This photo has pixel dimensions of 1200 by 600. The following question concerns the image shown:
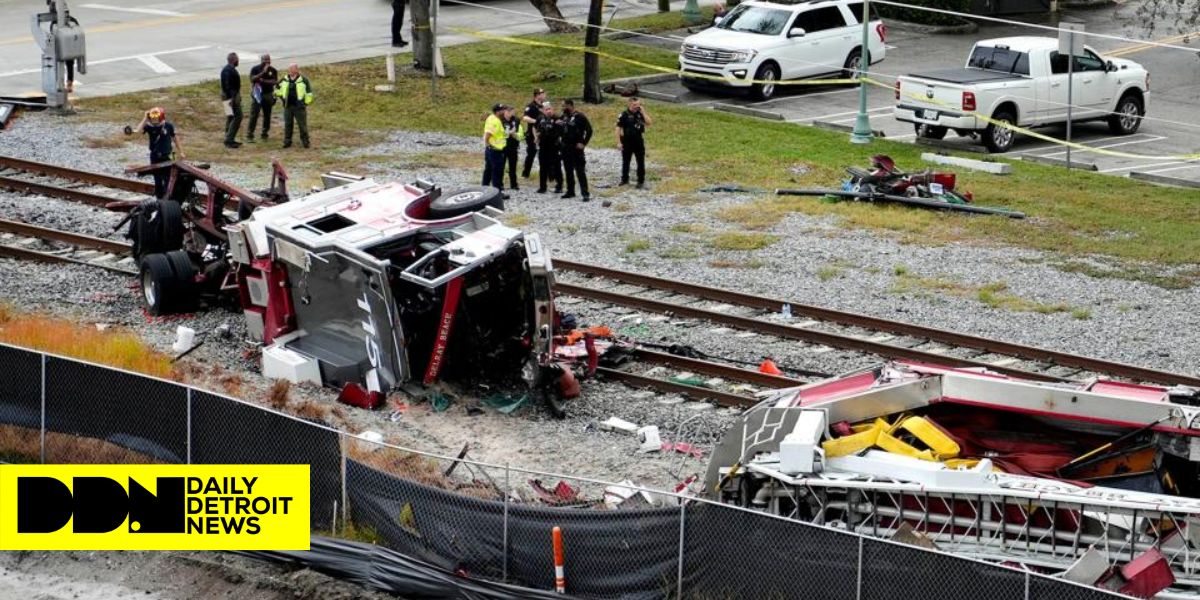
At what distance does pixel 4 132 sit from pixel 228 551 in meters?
17.1

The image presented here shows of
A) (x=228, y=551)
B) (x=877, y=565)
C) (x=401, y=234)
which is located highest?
(x=401, y=234)

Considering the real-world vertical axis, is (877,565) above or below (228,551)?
above

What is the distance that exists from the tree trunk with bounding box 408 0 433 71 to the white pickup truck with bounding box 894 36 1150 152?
9479 mm

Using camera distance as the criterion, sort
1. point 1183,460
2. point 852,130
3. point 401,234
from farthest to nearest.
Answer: point 852,130
point 401,234
point 1183,460

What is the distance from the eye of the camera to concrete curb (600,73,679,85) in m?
34.3

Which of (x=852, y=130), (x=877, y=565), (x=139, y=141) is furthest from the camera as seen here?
(x=852, y=130)

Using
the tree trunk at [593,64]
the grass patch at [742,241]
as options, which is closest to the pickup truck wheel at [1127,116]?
the tree trunk at [593,64]

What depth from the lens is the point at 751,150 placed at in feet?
95.1

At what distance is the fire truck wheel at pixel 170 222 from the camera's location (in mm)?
19891

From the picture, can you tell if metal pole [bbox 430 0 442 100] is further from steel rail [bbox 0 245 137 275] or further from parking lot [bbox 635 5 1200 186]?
steel rail [bbox 0 245 137 275]

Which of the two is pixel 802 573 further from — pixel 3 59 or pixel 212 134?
pixel 3 59

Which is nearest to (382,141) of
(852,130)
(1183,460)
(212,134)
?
(212,134)

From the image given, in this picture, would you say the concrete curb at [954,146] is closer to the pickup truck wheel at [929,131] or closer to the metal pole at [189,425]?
the pickup truck wheel at [929,131]

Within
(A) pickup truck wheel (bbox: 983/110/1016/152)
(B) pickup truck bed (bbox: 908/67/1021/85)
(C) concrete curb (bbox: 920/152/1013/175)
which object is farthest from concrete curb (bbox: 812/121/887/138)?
(C) concrete curb (bbox: 920/152/1013/175)
